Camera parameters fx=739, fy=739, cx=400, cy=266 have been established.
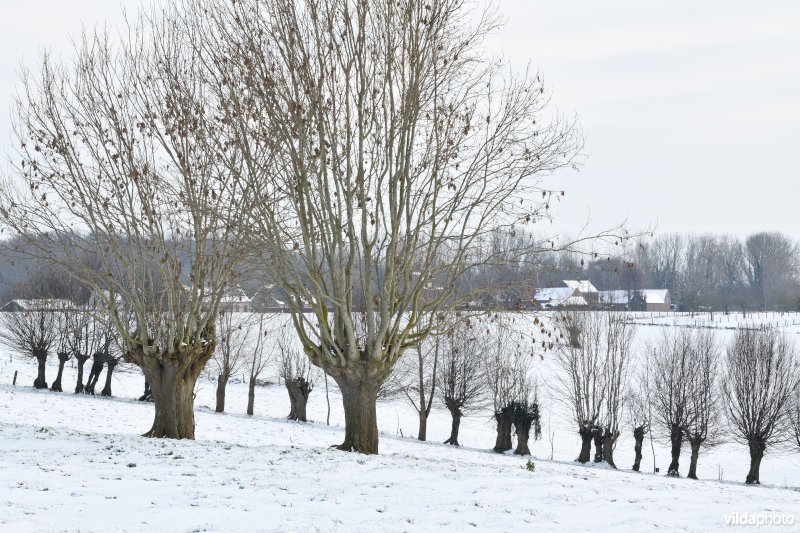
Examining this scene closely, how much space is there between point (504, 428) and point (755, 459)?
10.5 m

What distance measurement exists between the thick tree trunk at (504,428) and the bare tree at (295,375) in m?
9.61

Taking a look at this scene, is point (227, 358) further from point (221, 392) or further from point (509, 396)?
point (509, 396)

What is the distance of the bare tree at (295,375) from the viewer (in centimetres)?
3694

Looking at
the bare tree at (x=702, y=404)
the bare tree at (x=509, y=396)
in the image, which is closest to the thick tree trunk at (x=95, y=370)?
the bare tree at (x=509, y=396)

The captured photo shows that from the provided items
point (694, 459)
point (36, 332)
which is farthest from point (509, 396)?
point (36, 332)

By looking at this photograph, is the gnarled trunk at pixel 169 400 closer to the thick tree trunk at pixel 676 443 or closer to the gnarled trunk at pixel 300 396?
the gnarled trunk at pixel 300 396

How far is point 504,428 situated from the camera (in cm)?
3403

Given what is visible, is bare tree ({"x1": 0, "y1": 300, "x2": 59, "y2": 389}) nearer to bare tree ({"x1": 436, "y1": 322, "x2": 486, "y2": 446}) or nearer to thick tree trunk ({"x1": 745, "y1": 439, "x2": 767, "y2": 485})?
bare tree ({"x1": 436, "y1": 322, "x2": 486, "y2": 446})

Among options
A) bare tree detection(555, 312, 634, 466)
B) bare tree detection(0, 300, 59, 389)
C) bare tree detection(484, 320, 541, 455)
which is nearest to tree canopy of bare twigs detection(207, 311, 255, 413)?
bare tree detection(0, 300, 59, 389)

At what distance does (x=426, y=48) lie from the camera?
13.1 m

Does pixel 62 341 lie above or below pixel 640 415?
above

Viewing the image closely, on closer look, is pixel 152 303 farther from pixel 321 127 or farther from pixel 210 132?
pixel 321 127

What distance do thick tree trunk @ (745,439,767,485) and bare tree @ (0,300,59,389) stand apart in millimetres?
34688

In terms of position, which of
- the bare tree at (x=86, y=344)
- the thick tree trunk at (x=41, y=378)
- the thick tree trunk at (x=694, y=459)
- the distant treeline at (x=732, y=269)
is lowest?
the thick tree trunk at (x=694, y=459)
